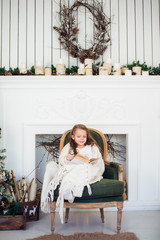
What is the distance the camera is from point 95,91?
139 inches

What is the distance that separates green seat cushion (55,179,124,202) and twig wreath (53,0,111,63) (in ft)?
5.69

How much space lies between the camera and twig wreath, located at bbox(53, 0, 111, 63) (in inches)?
146

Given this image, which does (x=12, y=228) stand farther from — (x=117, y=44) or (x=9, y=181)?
(x=117, y=44)

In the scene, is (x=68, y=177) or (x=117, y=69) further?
(x=117, y=69)

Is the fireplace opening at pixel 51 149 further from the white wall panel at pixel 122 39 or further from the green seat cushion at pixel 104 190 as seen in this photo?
the green seat cushion at pixel 104 190

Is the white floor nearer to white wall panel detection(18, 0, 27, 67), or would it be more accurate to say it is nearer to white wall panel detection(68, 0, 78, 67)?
white wall panel detection(68, 0, 78, 67)

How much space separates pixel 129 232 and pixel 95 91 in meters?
1.65

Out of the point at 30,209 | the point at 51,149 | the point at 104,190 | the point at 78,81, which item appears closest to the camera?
the point at 104,190

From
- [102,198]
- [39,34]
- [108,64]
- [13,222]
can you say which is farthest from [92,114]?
[13,222]

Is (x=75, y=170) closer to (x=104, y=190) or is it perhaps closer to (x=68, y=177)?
(x=68, y=177)

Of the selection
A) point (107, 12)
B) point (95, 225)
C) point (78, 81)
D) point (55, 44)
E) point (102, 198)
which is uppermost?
point (107, 12)

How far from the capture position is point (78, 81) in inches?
136

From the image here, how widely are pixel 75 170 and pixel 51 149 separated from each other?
1212 mm

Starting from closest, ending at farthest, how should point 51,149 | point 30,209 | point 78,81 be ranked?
point 30,209, point 78,81, point 51,149
